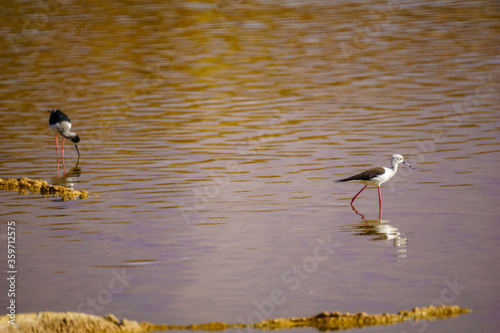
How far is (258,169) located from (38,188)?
398 centimetres

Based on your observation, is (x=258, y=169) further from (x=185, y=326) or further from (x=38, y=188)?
(x=185, y=326)

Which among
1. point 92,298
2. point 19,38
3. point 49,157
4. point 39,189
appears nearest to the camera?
point 92,298

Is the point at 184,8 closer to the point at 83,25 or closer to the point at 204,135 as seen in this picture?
the point at 83,25

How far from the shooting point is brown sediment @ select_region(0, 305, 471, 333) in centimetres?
787

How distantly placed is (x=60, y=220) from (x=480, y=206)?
6.17 meters

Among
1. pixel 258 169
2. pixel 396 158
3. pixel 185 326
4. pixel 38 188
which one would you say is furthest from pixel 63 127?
pixel 185 326

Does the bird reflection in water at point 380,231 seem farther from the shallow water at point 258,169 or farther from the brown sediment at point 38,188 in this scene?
the brown sediment at point 38,188

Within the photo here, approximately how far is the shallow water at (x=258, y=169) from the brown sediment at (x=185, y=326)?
0.21 m

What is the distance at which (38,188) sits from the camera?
14445 mm

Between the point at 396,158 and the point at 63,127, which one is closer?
the point at 396,158

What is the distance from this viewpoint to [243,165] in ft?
53.0

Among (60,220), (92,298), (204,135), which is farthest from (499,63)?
(92,298)

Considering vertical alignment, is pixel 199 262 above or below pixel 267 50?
below

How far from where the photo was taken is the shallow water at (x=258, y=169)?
368 inches
